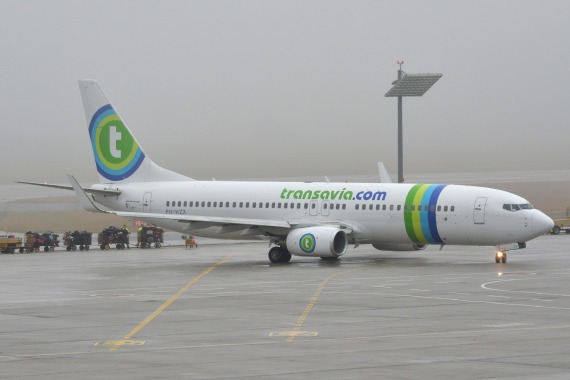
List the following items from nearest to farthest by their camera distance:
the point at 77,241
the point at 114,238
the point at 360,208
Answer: the point at 360,208, the point at 77,241, the point at 114,238

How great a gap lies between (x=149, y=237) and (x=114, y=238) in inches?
96.4

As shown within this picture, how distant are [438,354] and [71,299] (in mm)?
17697

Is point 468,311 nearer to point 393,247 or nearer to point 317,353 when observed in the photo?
point 317,353

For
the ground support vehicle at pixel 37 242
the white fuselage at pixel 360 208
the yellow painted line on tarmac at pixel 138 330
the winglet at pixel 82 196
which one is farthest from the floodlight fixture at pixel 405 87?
the yellow painted line on tarmac at pixel 138 330

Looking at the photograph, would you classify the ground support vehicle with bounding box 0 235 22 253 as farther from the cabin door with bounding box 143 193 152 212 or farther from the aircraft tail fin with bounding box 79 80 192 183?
the cabin door with bounding box 143 193 152 212

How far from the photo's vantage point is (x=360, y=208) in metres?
52.3

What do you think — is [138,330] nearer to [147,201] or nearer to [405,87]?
[147,201]

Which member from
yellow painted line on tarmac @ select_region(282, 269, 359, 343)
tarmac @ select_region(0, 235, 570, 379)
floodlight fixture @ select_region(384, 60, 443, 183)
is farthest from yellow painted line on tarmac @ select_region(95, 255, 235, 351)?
floodlight fixture @ select_region(384, 60, 443, 183)

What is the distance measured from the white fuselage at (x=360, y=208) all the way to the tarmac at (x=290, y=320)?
1722 mm

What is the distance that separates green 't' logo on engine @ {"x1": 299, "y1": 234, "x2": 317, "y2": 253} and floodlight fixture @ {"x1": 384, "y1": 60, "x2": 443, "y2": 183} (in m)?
54.1

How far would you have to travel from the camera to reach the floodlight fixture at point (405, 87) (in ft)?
349

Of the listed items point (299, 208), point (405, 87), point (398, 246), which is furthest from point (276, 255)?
point (405, 87)

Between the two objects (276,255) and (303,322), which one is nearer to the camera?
(303,322)

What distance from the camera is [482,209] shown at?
48906mm
